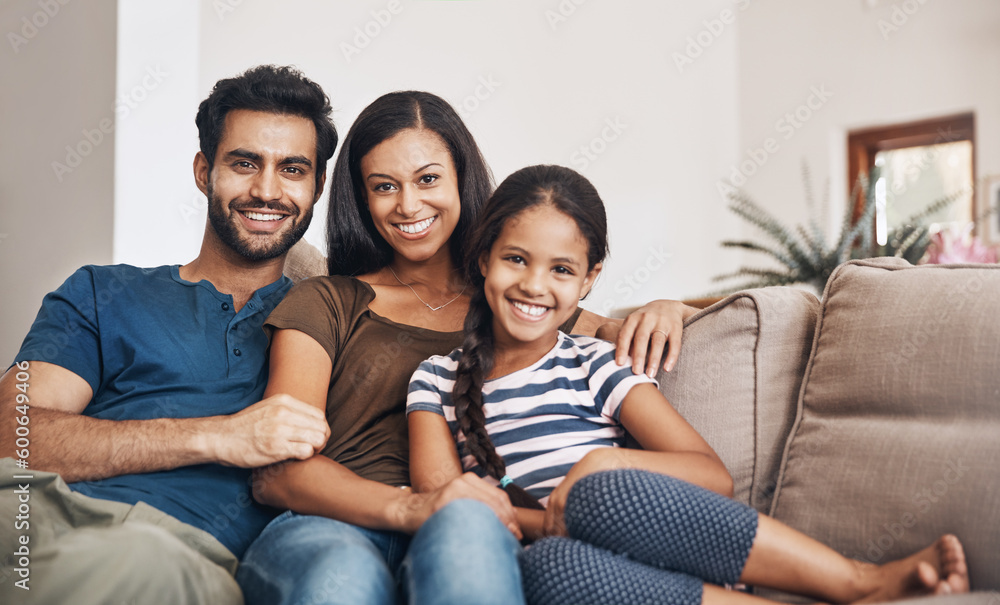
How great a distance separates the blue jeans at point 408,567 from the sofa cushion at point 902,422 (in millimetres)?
479

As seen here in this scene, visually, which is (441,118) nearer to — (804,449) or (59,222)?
(804,449)

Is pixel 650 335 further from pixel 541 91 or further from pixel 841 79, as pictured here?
pixel 841 79

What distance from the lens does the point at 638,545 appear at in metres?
0.93

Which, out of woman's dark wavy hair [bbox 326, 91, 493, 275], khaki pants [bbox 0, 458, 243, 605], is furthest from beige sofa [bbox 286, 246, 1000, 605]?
khaki pants [bbox 0, 458, 243, 605]

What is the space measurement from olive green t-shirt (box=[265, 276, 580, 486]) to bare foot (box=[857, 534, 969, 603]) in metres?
0.70

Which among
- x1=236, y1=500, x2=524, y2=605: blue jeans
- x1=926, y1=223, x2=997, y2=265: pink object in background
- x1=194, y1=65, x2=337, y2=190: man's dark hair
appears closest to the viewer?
x1=236, y1=500, x2=524, y2=605: blue jeans

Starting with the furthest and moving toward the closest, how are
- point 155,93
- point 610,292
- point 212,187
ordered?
point 610,292
point 155,93
point 212,187

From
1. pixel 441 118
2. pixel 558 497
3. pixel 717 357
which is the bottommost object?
pixel 558 497

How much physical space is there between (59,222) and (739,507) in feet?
7.52

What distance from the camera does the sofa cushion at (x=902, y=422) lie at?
0.98 metres

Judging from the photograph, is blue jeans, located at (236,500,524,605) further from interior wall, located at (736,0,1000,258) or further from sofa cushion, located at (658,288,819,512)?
interior wall, located at (736,0,1000,258)

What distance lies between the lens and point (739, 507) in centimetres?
96

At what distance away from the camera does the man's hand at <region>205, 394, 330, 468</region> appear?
1.19m

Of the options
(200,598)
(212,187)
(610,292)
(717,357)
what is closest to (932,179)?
(610,292)
